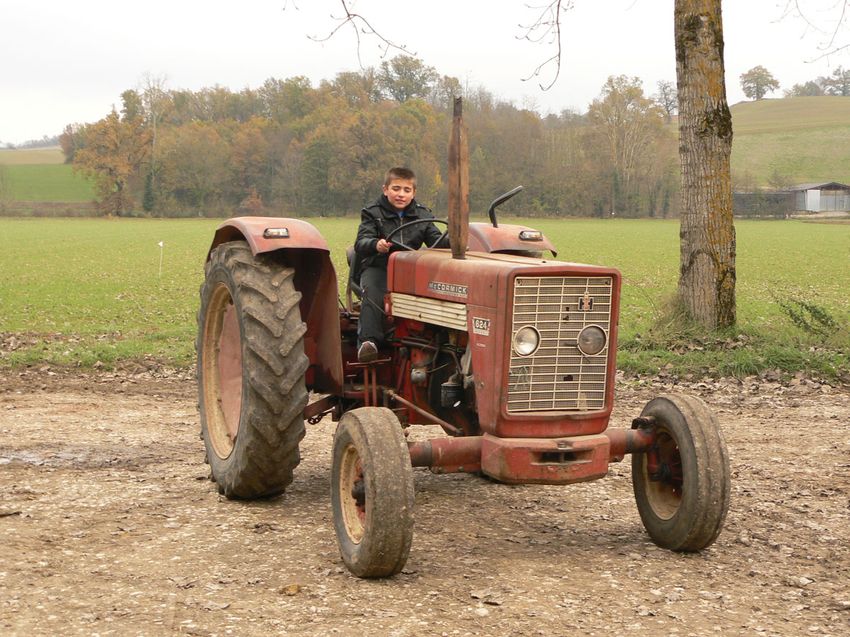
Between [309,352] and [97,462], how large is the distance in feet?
5.49

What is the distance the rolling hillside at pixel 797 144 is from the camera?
106438 millimetres

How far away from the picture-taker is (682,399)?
5.00 meters

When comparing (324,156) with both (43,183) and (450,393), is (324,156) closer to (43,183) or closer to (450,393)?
(43,183)

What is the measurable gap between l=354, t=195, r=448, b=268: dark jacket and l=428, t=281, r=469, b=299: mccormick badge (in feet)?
2.30

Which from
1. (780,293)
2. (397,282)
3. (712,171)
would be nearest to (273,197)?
(780,293)

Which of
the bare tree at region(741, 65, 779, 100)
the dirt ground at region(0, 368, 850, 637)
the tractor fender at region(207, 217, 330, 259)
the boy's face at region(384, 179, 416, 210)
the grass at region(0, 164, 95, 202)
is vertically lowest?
the dirt ground at region(0, 368, 850, 637)

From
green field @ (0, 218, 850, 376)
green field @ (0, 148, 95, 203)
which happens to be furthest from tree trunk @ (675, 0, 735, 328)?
green field @ (0, 148, 95, 203)

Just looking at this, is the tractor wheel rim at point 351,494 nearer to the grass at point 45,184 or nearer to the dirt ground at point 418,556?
the dirt ground at point 418,556

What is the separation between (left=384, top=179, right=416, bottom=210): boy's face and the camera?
19.6 ft

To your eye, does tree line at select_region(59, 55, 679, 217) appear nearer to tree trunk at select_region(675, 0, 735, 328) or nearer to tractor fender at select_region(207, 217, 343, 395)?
tree trunk at select_region(675, 0, 735, 328)

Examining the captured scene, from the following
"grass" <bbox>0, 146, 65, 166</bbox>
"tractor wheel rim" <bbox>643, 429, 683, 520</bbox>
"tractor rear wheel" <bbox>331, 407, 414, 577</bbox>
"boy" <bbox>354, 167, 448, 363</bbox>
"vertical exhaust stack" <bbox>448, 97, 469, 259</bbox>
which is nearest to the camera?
"tractor rear wheel" <bbox>331, 407, 414, 577</bbox>

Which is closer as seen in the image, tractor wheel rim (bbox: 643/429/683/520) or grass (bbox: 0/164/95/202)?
tractor wheel rim (bbox: 643/429/683/520)

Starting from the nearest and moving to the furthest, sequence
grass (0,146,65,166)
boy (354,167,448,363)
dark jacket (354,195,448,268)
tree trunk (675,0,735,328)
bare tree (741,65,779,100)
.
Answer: boy (354,167,448,363)
dark jacket (354,195,448,268)
tree trunk (675,0,735,328)
grass (0,146,65,166)
bare tree (741,65,779,100)

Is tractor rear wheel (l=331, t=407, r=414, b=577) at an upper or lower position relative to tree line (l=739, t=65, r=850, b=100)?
lower
